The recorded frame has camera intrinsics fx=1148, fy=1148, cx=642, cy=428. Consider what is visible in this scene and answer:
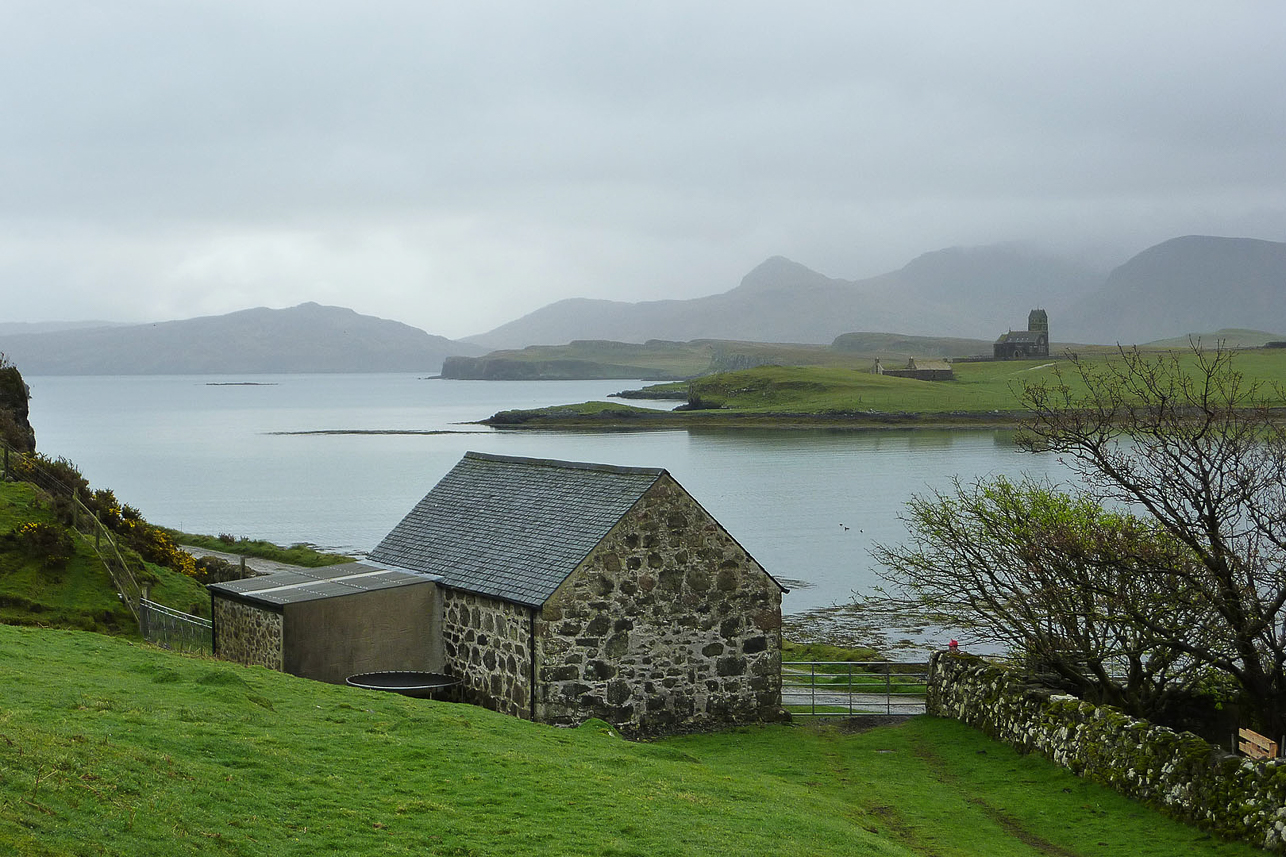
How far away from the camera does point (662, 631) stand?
22297 mm

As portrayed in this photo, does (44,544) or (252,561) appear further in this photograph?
(252,561)

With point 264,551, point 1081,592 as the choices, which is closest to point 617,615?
point 1081,592

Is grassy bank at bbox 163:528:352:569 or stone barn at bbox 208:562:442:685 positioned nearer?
stone barn at bbox 208:562:442:685

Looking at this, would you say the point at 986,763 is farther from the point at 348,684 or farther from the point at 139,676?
the point at 139,676

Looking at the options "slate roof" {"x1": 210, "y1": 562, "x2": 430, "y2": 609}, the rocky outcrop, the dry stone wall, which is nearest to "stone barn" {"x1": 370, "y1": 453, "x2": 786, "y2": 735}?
"slate roof" {"x1": 210, "y1": 562, "x2": 430, "y2": 609}

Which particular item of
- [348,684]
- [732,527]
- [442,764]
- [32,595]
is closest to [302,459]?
[732,527]

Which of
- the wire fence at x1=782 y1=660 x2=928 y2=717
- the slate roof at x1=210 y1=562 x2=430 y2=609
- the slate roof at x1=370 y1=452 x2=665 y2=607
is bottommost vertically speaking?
the wire fence at x1=782 y1=660 x2=928 y2=717

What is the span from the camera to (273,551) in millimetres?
53750

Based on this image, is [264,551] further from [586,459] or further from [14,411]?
[586,459]

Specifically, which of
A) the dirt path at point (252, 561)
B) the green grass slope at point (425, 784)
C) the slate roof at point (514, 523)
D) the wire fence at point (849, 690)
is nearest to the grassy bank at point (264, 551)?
the dirt path at point (252, 561)

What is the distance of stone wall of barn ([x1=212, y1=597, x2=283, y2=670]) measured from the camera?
22.4 meters

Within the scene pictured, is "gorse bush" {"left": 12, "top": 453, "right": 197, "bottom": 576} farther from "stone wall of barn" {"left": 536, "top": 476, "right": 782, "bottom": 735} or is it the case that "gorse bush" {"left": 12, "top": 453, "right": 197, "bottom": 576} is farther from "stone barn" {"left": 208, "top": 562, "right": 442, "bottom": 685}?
"stone wall of barn" {"left": 536, "top": 476, "right": 782, "bottom": 735}

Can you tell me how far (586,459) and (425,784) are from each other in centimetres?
9795

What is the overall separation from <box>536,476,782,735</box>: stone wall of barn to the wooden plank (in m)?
8.51
